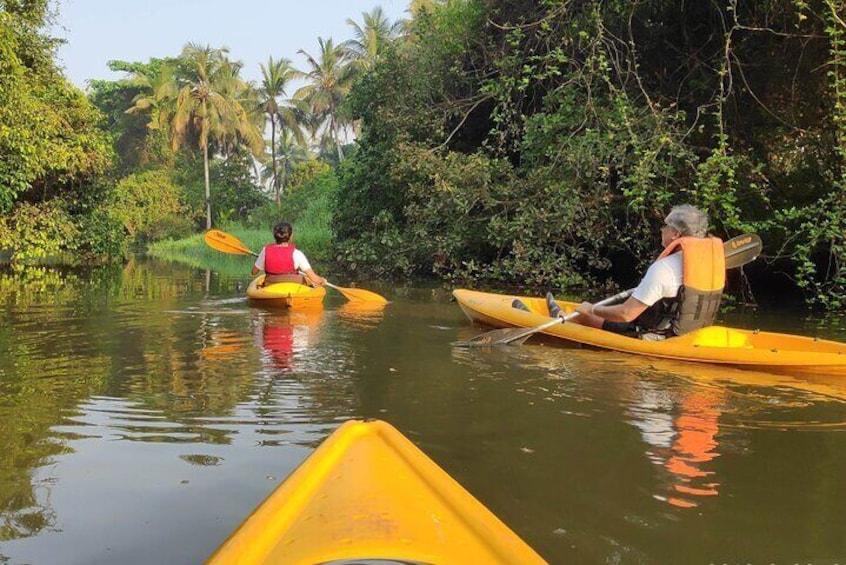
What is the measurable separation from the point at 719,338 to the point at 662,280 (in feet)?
2.02

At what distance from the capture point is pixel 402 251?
12445mm

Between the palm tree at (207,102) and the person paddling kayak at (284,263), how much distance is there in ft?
81.0

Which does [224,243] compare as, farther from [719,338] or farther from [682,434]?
[682,434]

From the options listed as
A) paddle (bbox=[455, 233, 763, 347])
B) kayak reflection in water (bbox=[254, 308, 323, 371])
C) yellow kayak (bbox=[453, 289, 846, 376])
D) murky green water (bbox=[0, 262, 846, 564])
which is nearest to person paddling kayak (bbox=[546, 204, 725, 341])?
yellow kayak (bbox=[453, 289, 846, 376])

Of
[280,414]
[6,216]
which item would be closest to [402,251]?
[6,216]

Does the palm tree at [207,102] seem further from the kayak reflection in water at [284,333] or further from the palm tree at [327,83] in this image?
the kayak reflection in water at [284,333]

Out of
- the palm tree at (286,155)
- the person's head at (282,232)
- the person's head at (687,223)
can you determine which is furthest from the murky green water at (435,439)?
the palm tree at (286,155)

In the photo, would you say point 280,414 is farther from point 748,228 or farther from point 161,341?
point 748,228

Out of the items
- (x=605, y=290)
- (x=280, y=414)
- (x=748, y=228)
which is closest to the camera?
(x=280, y=414)

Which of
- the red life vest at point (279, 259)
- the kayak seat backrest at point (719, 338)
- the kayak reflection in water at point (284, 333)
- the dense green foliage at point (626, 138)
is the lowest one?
the kayak reflection in water at point (284, 333)

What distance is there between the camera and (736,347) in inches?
193

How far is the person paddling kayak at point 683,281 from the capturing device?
4863 millimetres

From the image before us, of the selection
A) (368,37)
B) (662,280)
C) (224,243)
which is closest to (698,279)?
(662,280)

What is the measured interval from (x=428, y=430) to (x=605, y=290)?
7465 millimetres
